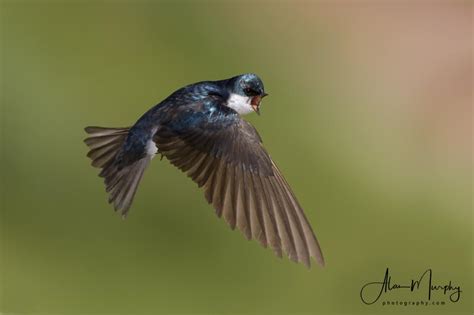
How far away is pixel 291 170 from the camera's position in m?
3.43

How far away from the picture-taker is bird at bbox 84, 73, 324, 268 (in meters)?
1.85

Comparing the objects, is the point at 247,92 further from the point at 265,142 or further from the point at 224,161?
the point at 265,142

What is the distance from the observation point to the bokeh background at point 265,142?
9.55 ft

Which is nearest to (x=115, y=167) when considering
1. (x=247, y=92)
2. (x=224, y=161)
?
(x=224, y=161)

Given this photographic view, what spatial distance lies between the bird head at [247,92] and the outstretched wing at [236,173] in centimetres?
5

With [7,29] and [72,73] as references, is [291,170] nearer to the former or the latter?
[72,73]

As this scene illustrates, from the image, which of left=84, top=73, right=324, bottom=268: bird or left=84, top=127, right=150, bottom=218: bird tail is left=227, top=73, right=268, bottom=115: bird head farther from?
left=84, top=127, right=150, bottom=218: bird tail

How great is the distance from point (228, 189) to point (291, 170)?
1490 mm

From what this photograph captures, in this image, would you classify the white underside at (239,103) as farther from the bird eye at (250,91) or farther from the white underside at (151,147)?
the white underside at (151,147)

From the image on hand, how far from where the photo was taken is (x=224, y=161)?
204 cm
